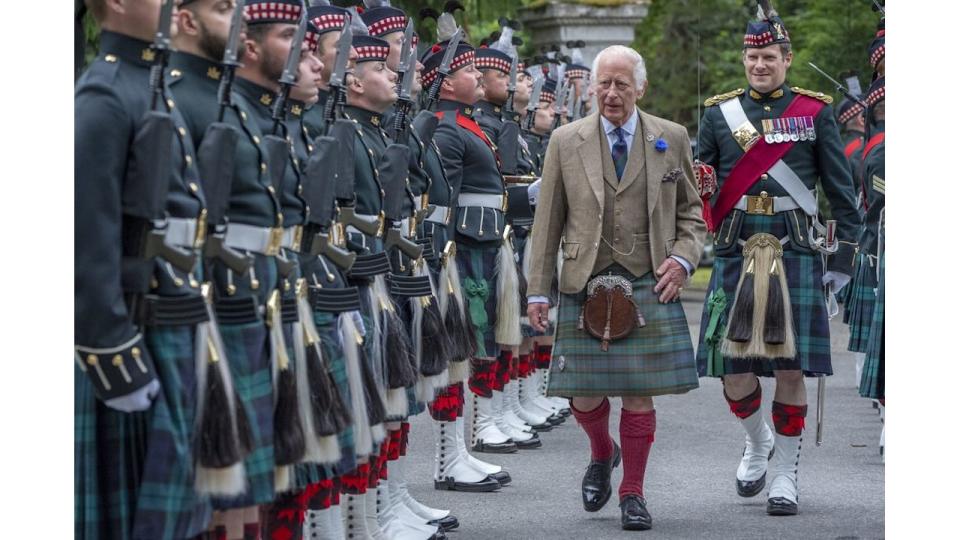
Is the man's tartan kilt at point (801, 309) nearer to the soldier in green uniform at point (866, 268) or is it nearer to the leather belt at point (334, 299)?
the soldier in green uniform at point (866, 268)

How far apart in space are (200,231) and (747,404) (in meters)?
4.18

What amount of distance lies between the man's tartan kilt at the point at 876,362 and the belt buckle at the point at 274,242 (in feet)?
11.0

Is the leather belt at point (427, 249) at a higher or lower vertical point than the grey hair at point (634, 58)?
lower

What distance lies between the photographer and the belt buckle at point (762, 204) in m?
7.97

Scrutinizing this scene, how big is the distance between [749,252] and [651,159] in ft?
2.93

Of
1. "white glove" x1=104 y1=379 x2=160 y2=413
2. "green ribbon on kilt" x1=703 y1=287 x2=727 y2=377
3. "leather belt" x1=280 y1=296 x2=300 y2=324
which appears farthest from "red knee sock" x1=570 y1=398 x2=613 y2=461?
"white glove" x1=104 y1=379 x2=160 y2=413

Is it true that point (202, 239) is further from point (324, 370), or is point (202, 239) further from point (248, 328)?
point (324, 370)

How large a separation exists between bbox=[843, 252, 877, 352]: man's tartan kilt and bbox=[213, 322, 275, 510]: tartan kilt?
6.04 meters

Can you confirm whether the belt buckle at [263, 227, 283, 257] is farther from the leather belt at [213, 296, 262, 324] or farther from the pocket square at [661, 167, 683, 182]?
the pocket square at [661, 167, 683, 182]

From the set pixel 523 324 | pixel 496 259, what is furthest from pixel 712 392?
pixel 496 259

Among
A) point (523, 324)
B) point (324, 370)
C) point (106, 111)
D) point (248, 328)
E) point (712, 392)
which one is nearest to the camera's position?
point (106, 111)

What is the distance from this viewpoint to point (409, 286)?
6.80 metres

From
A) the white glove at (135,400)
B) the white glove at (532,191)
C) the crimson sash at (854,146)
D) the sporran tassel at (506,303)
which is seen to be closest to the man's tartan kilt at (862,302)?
the white glove at (532,191)

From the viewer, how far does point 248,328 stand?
4617 millimetres
